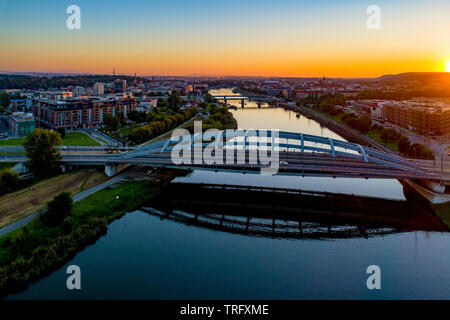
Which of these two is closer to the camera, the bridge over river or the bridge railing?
the bridge over river

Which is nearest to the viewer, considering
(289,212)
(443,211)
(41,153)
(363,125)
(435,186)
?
(443,211)

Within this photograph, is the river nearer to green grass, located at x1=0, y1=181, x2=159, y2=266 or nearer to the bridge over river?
green grass, located at x1=0, y1=181, x2=159, y2=266

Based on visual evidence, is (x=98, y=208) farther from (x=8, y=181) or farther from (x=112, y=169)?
(x=8, y=181)

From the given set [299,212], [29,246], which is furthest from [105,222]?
[299,212]

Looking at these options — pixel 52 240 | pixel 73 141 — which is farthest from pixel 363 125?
pixel 52 240

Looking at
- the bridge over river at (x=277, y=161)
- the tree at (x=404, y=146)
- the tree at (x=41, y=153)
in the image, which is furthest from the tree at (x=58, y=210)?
the tree at (x=404, y=146)

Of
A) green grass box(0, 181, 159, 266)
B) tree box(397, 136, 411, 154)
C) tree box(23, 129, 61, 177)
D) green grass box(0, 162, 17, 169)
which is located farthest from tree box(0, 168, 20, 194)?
tree box(397, 136, 411, 154)

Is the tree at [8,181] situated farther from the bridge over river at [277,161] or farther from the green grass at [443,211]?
the green grass at [443,211]
